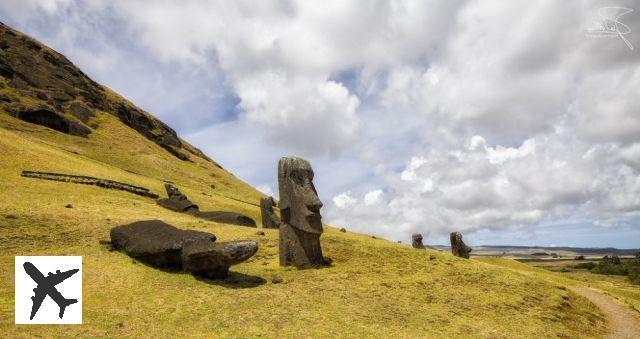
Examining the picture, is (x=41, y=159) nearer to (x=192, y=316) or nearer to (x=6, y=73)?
(x=192, y=316)

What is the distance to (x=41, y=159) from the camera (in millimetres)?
48500

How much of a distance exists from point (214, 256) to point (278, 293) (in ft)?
11.1

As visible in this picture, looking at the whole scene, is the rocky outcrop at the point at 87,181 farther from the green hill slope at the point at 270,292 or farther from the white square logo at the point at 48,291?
the white square logo at the point at 48,291

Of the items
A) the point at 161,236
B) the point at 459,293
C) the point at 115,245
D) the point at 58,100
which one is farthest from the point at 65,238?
the point at 58,100

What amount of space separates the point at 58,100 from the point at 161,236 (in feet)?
295

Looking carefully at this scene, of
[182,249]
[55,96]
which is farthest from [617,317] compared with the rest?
[55,96]

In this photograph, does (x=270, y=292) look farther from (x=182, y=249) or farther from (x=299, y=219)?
(x=299, y=219)

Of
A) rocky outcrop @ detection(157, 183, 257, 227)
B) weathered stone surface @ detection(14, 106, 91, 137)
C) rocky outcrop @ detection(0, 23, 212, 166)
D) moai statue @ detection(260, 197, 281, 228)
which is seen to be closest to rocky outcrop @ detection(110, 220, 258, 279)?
rocky outcrop @ detection(157, 183, 257, 227)

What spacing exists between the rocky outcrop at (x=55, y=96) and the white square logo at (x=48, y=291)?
70534 millimetres

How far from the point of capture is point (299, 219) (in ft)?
Result: 81.9

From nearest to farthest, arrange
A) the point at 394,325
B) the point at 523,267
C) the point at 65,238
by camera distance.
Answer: the point at 394,325 → the point at 65,238 → the point at 523,267

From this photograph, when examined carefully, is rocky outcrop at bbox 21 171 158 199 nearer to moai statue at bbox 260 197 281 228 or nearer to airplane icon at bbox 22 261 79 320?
moai statue at bbox 260 197 281 228

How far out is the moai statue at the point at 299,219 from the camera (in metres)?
24.8

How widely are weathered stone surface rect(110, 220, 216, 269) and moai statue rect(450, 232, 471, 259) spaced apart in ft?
74.9
